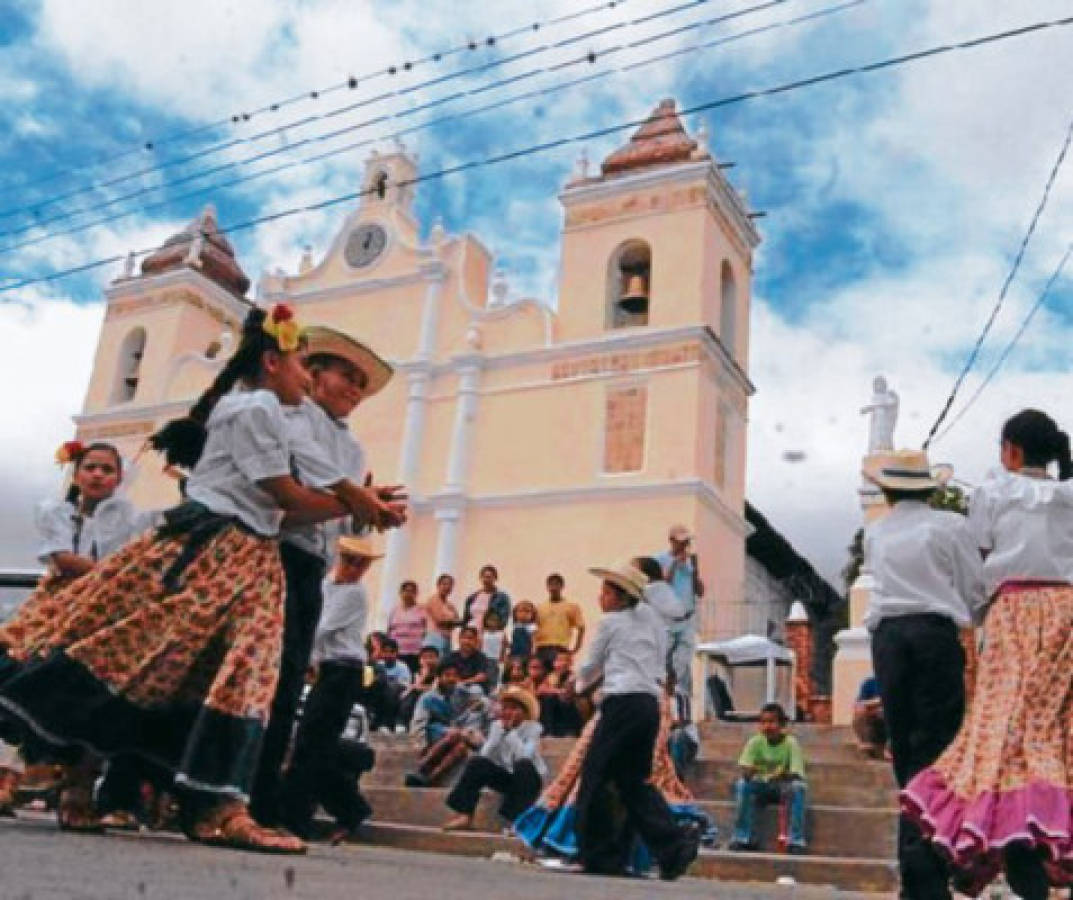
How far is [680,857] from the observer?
18.2ft

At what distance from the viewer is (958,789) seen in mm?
3547

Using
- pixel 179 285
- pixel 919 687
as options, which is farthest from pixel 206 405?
pixel 179 285

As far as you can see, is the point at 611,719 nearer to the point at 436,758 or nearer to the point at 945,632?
the point at 945,632

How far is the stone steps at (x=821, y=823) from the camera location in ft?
23.6

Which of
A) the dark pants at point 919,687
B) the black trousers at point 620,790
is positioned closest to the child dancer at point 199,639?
the dark pants at point 919,687

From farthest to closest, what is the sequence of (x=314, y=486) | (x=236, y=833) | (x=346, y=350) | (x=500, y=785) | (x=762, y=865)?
(x=500, y=785) < (x=762, y=865) < (x=346, y=350) < (x=314, y=486) < (x=236, y=833)

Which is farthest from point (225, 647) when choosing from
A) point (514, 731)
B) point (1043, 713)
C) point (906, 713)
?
point (514, 731)

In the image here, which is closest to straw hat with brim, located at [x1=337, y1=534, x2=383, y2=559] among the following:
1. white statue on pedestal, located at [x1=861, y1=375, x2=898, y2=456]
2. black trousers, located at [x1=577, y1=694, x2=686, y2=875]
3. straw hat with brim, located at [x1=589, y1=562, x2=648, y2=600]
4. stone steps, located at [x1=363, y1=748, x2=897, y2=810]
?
straw hat with brim, located at [x1=589, y1=562, x2=648, y2=600]

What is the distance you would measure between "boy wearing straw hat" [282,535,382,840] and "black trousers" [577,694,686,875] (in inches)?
46.1

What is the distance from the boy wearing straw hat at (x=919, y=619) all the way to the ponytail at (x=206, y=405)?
7.15ft

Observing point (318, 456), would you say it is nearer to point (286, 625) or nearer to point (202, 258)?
point (286, 625)

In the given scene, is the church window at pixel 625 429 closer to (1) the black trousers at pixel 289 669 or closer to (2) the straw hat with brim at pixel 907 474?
(2) the straw hat with brim at pixel 907 474

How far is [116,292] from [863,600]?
651 inches

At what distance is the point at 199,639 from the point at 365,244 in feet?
63.7
